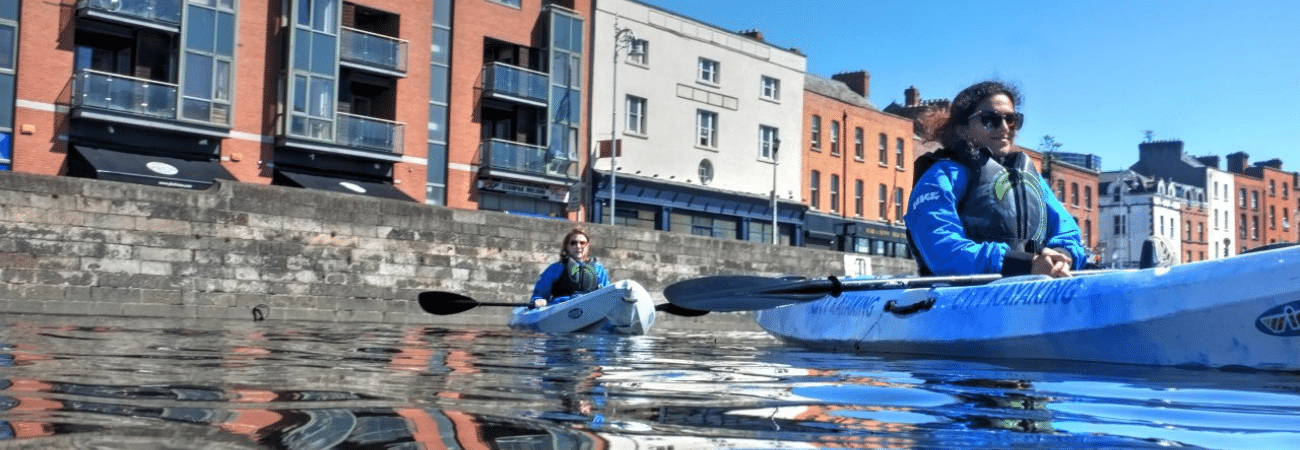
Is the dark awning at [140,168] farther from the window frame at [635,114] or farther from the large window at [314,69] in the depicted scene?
the window frame at [635,114]

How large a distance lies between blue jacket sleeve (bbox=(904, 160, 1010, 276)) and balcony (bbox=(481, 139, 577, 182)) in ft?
79.3

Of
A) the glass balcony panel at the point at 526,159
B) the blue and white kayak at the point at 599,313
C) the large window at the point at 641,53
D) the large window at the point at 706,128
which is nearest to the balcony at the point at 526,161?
the glass balcony panel at the point at 526,159

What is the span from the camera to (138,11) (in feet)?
77.4

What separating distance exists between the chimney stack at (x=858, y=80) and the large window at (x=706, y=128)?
10.6 m

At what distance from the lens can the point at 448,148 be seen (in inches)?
1175

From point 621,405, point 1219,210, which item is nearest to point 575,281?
point 621,405

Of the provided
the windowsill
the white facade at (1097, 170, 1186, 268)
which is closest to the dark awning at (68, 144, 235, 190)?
the windowsill

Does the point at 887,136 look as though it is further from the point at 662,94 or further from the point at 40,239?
the point at 40,239

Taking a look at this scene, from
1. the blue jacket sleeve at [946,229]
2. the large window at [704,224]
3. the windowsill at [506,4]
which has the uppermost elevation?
the windowsill at [506,4]

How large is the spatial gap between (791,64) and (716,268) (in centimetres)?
1416

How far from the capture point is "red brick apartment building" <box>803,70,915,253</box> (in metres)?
40.9

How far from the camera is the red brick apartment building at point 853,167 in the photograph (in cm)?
4091

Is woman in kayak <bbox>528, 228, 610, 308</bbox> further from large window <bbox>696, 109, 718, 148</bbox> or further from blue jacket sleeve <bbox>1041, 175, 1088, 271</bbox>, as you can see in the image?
large window <bbox>696, 109, 718, 148</bbox>

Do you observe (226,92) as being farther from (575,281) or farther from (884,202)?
(884,202)
